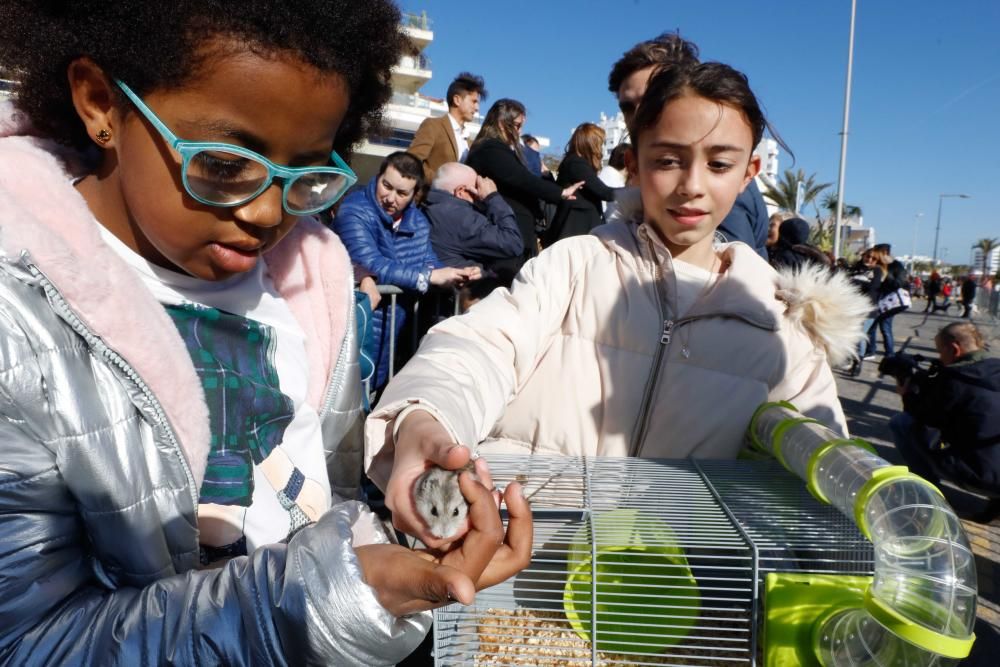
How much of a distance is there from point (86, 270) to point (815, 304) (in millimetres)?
1629

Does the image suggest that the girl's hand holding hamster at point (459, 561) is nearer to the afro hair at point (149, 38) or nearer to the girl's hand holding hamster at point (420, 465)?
the girl's hand holding hamster at point (420, 465)

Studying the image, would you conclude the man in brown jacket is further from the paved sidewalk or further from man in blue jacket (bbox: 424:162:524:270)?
the paved sidewalk

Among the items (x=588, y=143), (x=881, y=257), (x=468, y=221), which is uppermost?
(x=588, y=143)

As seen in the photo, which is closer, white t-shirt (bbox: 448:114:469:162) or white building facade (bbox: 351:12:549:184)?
white building facade (bbox: 351:12:549:184)

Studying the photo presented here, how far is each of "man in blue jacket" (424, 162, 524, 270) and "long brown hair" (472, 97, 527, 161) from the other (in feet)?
1.51

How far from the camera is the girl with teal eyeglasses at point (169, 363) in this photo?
3.16ft

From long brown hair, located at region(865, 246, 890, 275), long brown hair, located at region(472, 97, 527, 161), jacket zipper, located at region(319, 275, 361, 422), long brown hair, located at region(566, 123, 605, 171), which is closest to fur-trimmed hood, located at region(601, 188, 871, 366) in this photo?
jacket zipper, located at region(319, 275, 361, 422)

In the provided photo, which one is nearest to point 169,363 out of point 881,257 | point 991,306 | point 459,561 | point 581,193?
point 459,561

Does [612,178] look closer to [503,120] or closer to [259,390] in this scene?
[503,120]

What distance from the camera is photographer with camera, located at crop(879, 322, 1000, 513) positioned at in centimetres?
418

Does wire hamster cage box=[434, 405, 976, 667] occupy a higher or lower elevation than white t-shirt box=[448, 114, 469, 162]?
lower

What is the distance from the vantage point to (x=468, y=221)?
15.7ft

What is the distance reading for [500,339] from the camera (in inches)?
66.7

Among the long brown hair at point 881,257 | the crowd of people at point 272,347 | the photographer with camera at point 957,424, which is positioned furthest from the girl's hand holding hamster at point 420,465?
the long brown hair at point 881,257
